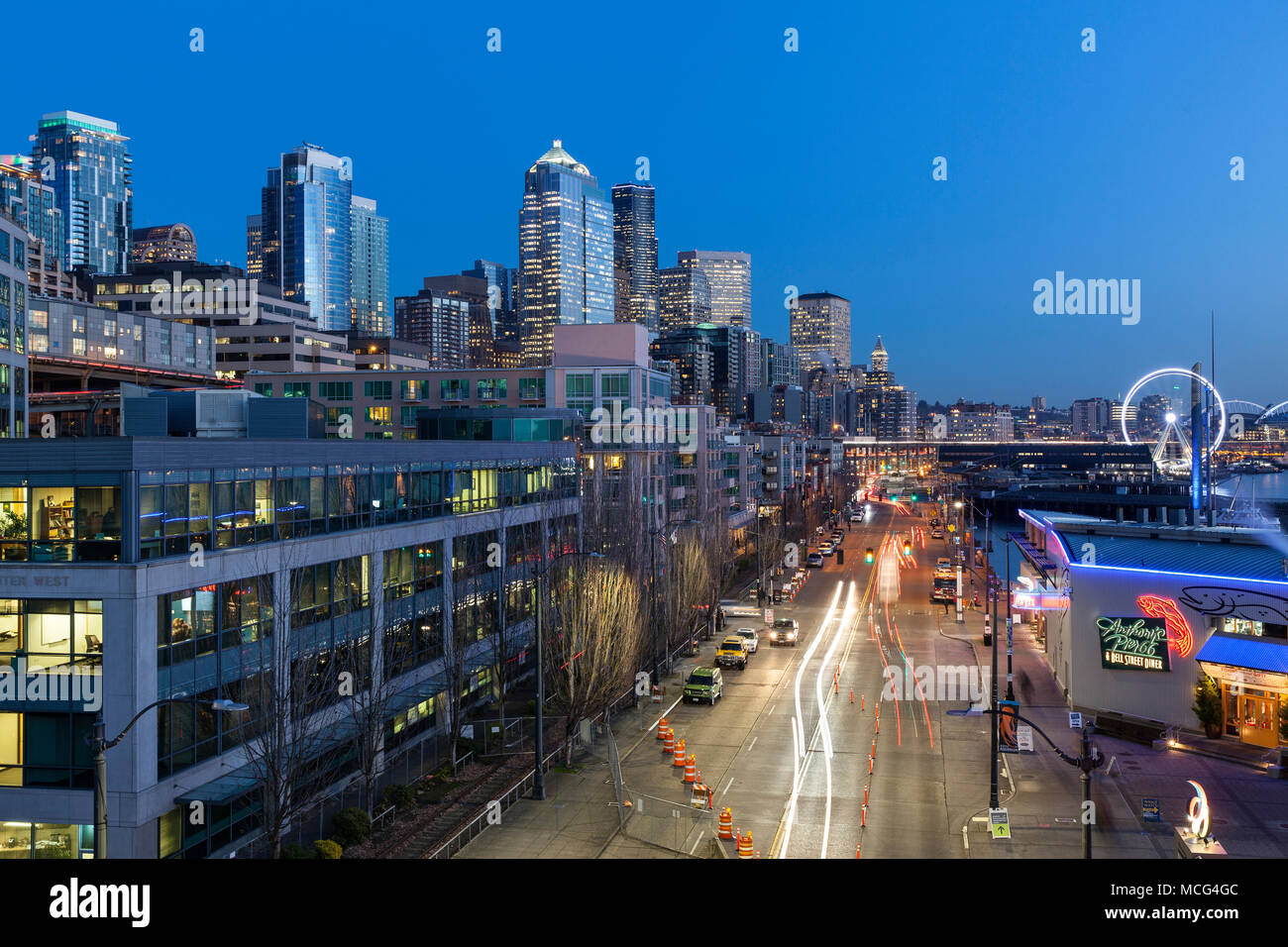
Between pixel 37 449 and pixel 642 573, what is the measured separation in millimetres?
28827

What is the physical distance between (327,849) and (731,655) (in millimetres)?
27393

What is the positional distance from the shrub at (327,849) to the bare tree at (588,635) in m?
11.4

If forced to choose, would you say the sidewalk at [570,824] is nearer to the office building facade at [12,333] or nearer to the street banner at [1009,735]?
the street banner at [1009,735]

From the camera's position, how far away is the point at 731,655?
47219mm

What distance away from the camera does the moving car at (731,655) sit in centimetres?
4709

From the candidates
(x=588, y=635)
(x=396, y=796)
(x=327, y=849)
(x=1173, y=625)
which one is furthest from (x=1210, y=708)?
(x=327, y=849)

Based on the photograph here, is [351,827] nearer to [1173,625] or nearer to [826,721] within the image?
[826,721]

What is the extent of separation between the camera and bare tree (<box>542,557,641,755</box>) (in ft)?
111

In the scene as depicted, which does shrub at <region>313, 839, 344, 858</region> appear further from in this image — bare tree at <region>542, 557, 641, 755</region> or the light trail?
bare tree at <region>542, 557, 641, 755</region>

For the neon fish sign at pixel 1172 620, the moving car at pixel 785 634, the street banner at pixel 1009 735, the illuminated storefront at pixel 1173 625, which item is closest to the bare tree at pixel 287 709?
the street banner at pixel 1009 735
